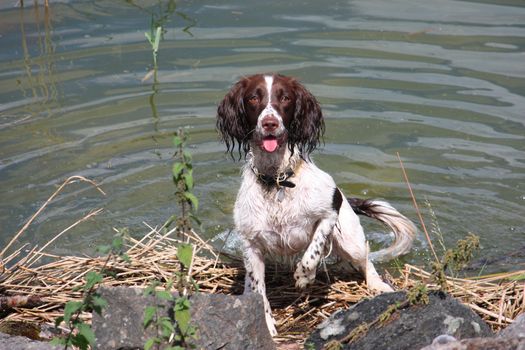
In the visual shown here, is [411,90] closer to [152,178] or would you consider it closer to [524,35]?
[524,35]

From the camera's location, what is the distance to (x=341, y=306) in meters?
5.52

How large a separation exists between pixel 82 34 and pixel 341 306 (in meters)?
6.97

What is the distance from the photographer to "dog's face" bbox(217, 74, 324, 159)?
539 centimetres

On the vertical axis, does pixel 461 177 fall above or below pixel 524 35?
below

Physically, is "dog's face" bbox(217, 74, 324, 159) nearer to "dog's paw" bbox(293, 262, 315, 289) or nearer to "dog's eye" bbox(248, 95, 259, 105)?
"dog's eye" bbox(248, 95, 259, 105)

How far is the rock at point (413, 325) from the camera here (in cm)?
414

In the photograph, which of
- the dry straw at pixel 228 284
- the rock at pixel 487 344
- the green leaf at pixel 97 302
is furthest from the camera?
the dry straw at pixel 228 284

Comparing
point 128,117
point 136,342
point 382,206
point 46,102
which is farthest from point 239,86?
point 46,102

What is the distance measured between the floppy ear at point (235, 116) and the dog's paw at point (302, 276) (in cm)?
82

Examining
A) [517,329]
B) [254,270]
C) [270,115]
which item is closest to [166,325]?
[517,329]

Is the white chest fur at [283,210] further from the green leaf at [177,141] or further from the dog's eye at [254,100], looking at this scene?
the green leaf at [177,141]

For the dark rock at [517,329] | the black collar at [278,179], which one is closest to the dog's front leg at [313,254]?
the black collar at [278,179]

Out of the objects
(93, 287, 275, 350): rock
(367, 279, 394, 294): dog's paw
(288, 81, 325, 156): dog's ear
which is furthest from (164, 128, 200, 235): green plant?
(367, 279, 394, 294): dog's paw

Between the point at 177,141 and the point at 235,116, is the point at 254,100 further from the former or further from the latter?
the point at 177,141
